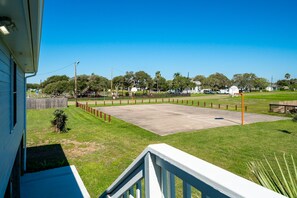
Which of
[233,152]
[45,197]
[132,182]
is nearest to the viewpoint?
Result: [132,182]

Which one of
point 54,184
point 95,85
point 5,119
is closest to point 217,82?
point 95,85

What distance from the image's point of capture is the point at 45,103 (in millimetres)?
29250

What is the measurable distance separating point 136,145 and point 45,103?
23.1 metres

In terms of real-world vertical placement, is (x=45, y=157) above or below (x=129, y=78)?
below

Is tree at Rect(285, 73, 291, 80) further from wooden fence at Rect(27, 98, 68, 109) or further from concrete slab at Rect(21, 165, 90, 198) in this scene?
concrete slab at Rect(21, 165, 90, 198)

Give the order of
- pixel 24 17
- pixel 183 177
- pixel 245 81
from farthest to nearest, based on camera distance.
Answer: pixel 245 81, pixel 24 17, pixel 183 177

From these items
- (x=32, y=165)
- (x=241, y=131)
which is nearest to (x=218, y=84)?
(x=241, y=131)

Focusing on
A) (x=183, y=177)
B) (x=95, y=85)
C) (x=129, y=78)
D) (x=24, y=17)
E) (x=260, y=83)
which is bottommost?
(x=183, y=177)

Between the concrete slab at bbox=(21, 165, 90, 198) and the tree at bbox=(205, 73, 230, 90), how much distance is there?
10886 cm

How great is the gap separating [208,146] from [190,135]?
2.24 metres

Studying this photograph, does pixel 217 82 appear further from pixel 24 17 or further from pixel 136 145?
pixel 24 17

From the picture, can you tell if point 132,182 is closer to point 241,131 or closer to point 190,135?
point 190,135

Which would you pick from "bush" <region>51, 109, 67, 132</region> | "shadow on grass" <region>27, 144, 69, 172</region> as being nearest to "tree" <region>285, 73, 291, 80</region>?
→ "bush" <region>51, 109, 67, 132</region>

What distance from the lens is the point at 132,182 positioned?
6.19ft
